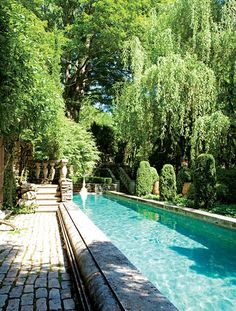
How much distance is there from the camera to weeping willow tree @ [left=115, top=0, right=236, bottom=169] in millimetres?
11922

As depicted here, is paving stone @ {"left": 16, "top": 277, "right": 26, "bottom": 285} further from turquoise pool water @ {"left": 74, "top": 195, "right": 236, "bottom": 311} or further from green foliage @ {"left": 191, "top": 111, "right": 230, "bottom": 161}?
green foliage @ {"left": 191, "top": 111, "right": 230, "bottom": 161}

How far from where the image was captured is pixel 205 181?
10492 mm

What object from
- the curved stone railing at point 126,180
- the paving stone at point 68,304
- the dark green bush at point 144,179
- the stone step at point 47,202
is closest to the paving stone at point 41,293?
the paving stone at point 68,304

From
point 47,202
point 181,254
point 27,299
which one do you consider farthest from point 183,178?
point 27,299

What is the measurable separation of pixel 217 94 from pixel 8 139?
307 inches

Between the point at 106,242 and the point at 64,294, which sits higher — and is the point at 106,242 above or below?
above

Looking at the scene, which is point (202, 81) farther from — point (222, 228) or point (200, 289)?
point (200, 289)

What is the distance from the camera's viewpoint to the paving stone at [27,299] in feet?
9.87

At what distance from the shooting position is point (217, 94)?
12.5 metres

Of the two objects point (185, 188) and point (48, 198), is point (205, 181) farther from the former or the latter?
point (48, 198)

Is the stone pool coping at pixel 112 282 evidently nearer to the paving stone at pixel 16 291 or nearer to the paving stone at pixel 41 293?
the paving stone at pixel 41 293

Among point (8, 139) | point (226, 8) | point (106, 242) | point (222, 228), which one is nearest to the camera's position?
point (106, 242)

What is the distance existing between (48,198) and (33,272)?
7132mm

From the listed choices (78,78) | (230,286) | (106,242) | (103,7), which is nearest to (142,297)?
(106,242)
